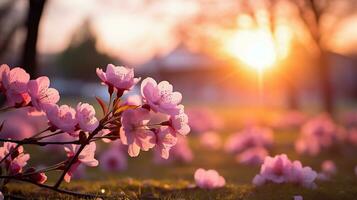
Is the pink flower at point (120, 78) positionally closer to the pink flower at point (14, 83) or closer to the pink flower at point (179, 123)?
the pink flower at point (179, 123)

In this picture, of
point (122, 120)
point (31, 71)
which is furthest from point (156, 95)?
point (31, 71)

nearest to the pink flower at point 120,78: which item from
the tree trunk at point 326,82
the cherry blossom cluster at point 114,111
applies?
the cherry blossom cluster at point 114,111

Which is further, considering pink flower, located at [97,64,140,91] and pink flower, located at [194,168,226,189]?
pink flower, located at [194,168,226,189]

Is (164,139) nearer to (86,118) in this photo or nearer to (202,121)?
(86,118)

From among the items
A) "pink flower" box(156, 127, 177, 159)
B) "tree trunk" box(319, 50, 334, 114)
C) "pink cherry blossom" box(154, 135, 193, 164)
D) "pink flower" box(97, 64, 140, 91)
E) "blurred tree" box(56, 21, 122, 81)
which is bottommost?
"pink flower" box(156, 127, 177, 159)

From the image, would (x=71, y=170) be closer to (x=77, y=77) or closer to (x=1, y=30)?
(x=1, y=30)

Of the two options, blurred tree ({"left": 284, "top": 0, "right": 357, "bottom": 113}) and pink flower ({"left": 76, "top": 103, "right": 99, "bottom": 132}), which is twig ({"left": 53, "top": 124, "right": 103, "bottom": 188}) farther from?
blurred tree ({"left": 284, "top": 0, "right": 357, "bottom": 113})

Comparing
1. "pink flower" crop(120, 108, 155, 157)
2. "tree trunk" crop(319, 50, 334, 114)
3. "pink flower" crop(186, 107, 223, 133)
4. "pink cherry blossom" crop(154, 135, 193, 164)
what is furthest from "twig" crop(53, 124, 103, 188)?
"tree trunk" crop(319, 50, 334, 114)
